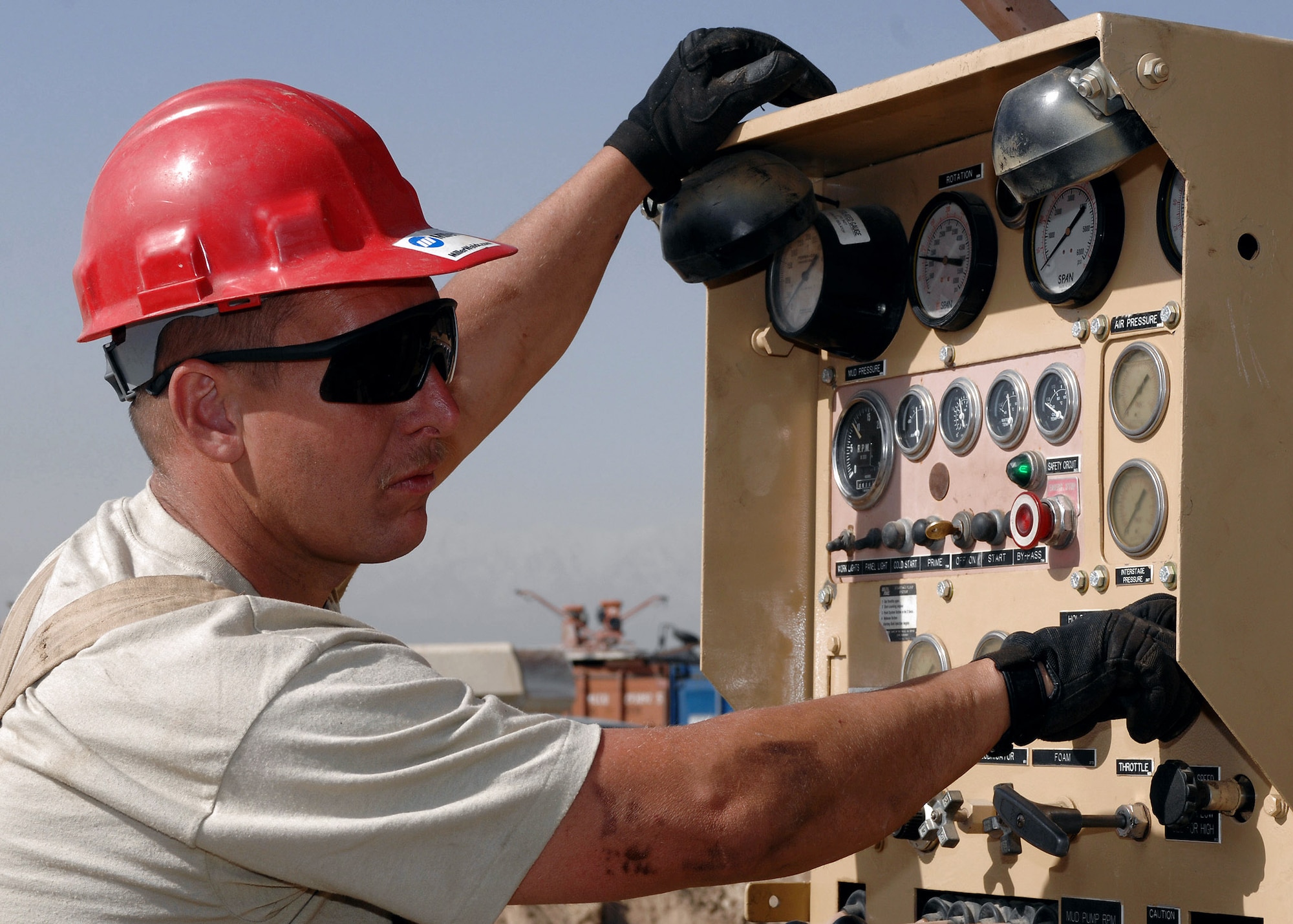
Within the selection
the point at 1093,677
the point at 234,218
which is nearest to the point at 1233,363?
the point at 1093,677

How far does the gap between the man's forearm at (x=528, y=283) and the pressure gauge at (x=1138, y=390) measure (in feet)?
3.29

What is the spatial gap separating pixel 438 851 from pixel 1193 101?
1.56m

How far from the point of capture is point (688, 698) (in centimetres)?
1816

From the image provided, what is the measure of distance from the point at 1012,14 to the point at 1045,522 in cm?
107

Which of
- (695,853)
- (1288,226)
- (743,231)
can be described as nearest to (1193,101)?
(1288,226)

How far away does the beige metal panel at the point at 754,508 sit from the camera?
10.2 feet

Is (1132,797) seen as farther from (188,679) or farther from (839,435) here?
(188,679)

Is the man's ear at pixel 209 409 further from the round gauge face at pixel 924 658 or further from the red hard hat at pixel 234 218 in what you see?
the round gauge face at pixel 924 658

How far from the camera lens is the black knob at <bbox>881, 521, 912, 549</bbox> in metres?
2.95

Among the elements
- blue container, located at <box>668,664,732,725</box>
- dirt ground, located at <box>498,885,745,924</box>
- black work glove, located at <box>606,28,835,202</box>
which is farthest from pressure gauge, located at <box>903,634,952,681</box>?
blue container, located at <box>668,664,732,725</box>

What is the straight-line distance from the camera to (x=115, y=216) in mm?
2033

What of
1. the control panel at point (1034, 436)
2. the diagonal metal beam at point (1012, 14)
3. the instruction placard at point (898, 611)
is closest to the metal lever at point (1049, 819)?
the control panel at point (1034, 436)

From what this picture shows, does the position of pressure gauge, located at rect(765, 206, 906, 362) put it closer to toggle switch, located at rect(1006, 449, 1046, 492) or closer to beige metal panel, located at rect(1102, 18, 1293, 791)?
toggle switch, located at rect(1006, 449, 1046, 492)

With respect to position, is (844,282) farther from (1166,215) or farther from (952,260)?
(1166,215)
